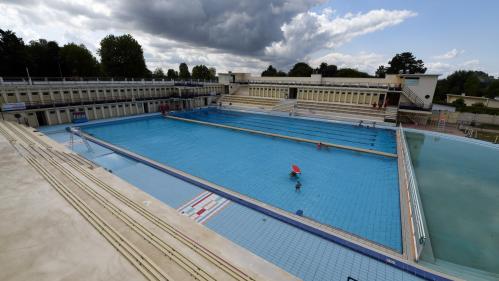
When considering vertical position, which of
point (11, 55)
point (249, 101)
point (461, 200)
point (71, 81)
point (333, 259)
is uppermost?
point (11, 55)

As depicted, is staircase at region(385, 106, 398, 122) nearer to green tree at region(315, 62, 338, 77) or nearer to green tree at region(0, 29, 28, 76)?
green tree at region(315, 62, 338, 77)

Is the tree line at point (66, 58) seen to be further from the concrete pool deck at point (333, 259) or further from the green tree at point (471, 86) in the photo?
the green tree at point (471, 86)

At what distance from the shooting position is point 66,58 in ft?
94.6

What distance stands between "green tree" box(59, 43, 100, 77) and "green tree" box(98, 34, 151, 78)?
3.55 meters

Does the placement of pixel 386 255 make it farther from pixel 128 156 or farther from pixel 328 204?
pixel 128 156

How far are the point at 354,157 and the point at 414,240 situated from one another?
6925 millimetres

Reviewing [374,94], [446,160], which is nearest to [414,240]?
[446,160]

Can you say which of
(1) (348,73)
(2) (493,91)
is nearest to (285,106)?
(1) (348,73)

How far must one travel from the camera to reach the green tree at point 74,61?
1134 inches

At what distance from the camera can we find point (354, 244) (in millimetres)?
4918

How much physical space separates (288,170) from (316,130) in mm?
8761

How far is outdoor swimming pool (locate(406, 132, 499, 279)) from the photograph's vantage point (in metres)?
5.06

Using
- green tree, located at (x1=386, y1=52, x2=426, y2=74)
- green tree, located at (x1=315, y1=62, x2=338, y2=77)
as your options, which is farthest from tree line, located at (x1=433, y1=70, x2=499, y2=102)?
green tree, located at (x1=315, y1=62, x2=338, y2=77)

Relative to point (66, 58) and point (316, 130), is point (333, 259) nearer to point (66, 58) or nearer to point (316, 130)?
point (316, 130)
